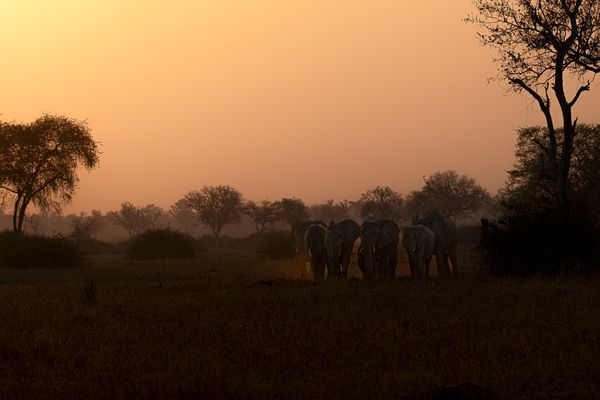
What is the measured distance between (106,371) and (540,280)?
43.8 ft

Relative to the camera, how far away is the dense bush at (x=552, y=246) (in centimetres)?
2178

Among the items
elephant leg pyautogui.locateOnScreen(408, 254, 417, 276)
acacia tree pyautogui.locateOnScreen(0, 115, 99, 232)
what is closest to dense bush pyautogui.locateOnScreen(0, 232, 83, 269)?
acacia tree pyautogui.locateOnScreen(0, 115, 99, 232)

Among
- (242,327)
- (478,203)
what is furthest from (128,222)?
(242,327)

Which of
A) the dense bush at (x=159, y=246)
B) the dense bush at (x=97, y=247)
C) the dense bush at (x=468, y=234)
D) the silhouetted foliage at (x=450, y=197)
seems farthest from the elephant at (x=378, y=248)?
the silhouetted foliage at (x=450, y=197)

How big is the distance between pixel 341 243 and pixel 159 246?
29.7 meters

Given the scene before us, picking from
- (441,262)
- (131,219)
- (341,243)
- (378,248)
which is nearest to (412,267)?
(378,248)

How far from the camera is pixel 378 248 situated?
78.4 ft

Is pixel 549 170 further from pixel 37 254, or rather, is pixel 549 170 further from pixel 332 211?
pixel 332 211

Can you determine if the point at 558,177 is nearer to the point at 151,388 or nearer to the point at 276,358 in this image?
the point at 276,358

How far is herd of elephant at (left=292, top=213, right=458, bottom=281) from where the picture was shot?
76.5ft

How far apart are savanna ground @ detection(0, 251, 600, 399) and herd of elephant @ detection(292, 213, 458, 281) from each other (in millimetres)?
4858

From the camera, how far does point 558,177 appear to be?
2444 centimetres

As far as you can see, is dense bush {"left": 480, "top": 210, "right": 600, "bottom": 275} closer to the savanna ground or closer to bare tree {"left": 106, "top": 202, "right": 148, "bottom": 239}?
the savanna ground

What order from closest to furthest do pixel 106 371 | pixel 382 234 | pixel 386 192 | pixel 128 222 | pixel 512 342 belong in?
pixel 106 371, pixel 512 342, pixel 382 234, pixel 386 192, pixel 128 222
